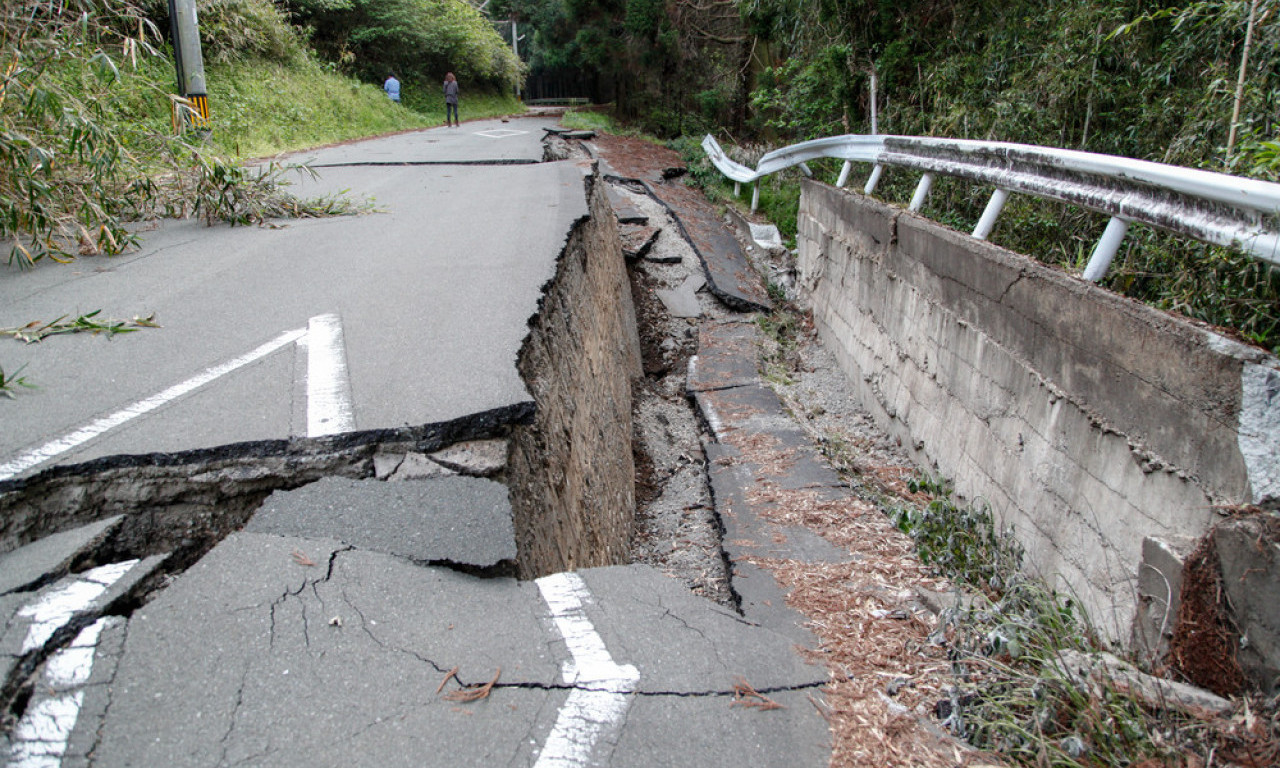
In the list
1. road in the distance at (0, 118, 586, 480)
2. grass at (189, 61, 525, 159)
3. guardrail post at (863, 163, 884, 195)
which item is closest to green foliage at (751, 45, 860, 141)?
guardrail post at (863, 163, 884, 195)

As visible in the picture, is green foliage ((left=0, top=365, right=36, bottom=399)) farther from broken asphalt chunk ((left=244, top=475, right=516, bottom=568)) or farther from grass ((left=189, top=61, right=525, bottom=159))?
grass ((left=189, top=61, right=525, bottom=159))

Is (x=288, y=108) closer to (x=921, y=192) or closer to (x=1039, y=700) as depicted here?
(x=921, y=192)

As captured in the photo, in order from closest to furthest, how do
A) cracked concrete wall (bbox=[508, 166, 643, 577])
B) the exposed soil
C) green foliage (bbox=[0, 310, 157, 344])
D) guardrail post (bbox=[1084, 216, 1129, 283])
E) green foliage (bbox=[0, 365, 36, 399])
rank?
the exposed soil
cracked concrete wall (bbox=[508, 166, 643, 577])
green foliage (bbox=[0, 365, 36, 399])
guardrail post (bbox=[1084, 216, 1129, 283])
green foliage (bbox=[0, 310, 157, 344])

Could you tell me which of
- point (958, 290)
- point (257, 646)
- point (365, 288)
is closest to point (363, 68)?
point (365, 288)

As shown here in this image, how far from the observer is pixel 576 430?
5.11 m

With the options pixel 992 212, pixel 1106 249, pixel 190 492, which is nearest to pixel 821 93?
pixel 992 212

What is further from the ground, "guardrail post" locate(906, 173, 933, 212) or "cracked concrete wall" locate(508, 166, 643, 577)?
"guardrail post" locate(906, 173, 933, 212)

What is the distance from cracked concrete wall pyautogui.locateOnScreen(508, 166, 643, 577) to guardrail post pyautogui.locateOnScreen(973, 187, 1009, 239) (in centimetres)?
286

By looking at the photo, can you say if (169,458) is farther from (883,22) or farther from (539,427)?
(883,22)

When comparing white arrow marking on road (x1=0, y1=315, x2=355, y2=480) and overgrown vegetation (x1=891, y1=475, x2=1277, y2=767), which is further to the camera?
white arrow marking on road (x1=0, y1=315, x2=355, y2=480)

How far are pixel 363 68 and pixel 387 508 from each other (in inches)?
1172

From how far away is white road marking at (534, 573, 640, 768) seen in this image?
221 centimetres

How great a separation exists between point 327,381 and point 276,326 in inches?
46.9

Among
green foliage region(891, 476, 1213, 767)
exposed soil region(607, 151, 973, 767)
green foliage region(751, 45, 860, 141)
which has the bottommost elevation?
exposed soil region(607, 151, 973, 767)
